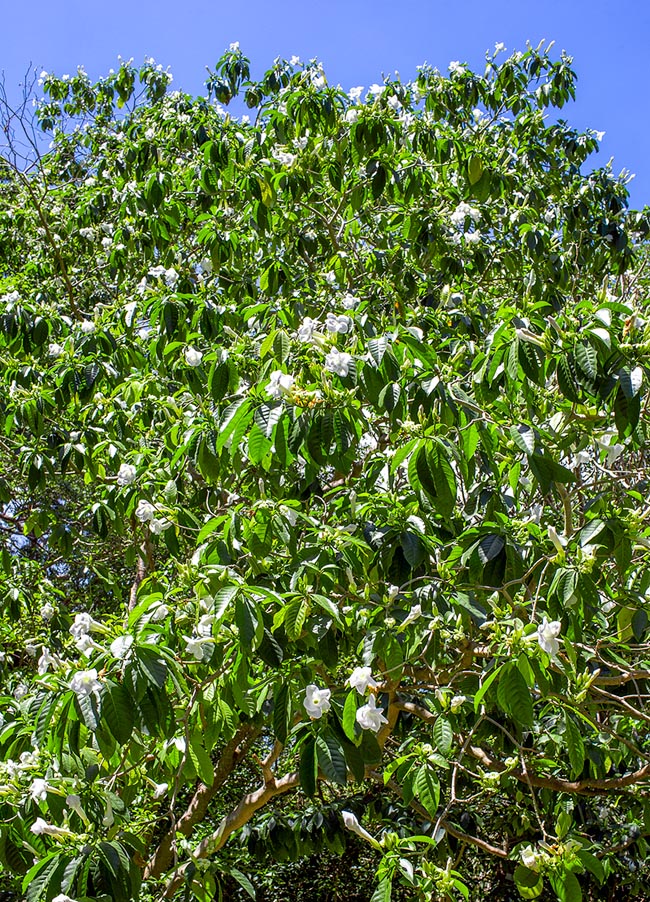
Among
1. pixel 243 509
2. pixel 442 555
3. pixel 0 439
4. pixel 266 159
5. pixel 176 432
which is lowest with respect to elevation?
pixel 442 555

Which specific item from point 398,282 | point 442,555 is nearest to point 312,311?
point 398,282

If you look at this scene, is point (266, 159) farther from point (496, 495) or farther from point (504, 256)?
point (496, 495)

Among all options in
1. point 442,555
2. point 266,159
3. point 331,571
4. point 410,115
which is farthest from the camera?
point 410,115

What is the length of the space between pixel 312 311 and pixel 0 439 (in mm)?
1799

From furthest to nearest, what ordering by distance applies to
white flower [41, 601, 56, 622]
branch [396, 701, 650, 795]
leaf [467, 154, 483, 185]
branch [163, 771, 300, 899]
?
1. leaf [467, 154, 483, 185]
2. white flower [41, 601, 56, 622]
3. branch [163, 771, 300, 899]
4. branch [396, 701, 650, 795]

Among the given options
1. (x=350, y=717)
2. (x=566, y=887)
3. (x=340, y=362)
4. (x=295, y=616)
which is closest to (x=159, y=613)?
(x=295, y=616)

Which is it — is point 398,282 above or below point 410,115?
below

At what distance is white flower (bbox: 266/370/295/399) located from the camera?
84.5 inches

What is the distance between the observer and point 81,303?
16.7ft

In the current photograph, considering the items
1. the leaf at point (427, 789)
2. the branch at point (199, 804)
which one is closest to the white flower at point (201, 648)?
the leaf at point (427, 789)

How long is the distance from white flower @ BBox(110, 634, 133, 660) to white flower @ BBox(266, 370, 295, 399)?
0.72 metres

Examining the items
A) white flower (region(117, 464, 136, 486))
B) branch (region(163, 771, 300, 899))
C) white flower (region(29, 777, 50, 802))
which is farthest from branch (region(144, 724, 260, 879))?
white flower (region(29, 777, 50, 802))

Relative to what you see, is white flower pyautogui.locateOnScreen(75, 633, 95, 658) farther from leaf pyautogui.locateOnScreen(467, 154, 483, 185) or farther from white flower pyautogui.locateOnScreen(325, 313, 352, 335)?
leaf pyautogui.locateOnScreen(467, 154, 483, 185)

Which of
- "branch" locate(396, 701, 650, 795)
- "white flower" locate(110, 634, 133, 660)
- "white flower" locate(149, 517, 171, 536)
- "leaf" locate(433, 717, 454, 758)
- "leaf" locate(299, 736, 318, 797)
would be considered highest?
"white flower" locate(149, 517, 171, 536)
